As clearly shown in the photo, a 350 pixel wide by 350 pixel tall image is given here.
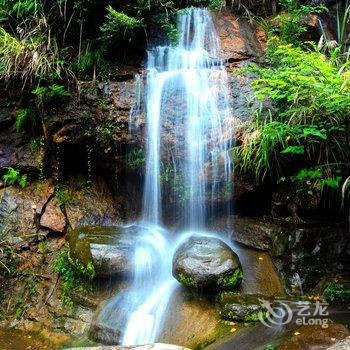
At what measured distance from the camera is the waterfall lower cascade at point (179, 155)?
194 inches

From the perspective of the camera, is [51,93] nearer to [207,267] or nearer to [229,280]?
[207,267]

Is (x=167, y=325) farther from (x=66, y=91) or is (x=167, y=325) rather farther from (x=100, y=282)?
(x=66, y=91)

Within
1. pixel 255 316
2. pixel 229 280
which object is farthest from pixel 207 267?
pixel 255 316

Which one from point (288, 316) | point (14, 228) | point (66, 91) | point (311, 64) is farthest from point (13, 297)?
point (311, 64)

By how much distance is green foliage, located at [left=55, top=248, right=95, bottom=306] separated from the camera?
484cm

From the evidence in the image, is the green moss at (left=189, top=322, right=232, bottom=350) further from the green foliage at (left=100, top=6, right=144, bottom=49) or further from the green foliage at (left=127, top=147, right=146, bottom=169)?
the green foliage at (left=100, top=6, right=144, bottom=49)

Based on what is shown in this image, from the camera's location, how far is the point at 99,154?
5.95 meters

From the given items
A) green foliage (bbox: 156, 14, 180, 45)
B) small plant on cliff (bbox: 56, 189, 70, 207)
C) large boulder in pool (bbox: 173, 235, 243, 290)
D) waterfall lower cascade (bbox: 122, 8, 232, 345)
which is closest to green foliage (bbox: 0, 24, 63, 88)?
waterfall lower cascade (bbox: 122, 8, 232, 345)

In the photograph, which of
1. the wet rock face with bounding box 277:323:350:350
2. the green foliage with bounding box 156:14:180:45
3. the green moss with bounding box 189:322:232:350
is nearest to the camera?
the wet rock face with bounding box 277:323:350:350

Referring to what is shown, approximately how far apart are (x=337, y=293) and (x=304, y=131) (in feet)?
6.24

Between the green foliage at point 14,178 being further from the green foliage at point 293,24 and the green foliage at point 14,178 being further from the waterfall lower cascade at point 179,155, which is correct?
the green foliage at point 293,24

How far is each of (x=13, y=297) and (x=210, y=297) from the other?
9.29 ft

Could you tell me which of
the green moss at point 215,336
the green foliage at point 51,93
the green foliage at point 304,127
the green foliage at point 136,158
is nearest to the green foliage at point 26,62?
the green foliage at point 51,93

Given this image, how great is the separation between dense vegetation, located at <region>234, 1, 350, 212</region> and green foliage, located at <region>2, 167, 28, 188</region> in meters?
3.44
